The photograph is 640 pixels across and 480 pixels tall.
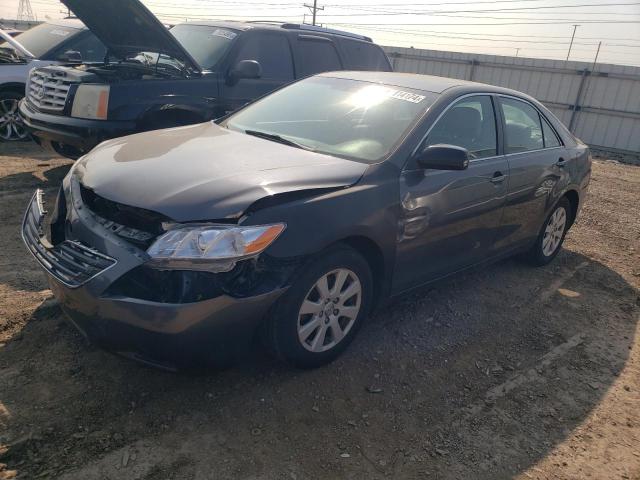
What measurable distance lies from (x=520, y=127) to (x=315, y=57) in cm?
355

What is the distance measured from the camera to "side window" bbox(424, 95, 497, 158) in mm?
3762

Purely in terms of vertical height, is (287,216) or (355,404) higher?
(287,216)

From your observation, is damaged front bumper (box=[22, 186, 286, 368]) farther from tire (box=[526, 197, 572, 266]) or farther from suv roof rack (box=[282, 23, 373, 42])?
suv roof rack (box=[282, 23, 373, 42])

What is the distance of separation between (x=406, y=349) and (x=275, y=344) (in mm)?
1119

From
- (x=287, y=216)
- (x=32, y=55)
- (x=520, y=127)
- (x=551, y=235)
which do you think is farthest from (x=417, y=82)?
(x=32, y=55)

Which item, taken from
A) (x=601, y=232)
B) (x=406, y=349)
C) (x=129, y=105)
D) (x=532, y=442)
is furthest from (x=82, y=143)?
(x=601, y=232)

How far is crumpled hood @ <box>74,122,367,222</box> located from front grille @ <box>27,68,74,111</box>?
262 centimetres

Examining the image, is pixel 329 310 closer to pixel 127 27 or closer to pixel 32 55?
pixel 127 27

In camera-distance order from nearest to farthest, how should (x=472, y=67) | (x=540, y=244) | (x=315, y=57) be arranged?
1. (x=540, y=244)
2. (x=315, y=57)
3. (x=472, y=67)

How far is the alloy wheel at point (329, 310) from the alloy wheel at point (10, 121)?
7.08 metres

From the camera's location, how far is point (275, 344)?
286 centimetres

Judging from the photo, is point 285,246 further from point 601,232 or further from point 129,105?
point 601,232

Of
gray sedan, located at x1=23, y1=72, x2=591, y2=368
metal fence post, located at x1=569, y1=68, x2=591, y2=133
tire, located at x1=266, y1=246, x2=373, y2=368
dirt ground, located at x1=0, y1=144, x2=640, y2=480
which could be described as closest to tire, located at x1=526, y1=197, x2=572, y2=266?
gray sedan, located at x1=23, y1=72, x2=591, y2=368

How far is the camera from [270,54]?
6902mm
